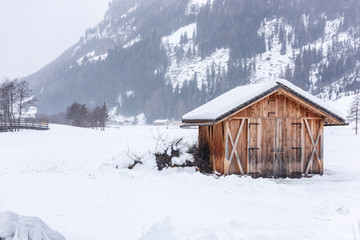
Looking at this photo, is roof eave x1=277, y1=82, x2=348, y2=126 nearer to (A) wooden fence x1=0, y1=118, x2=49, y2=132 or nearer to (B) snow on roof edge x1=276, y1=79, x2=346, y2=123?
(B) snow on roof edge x1=276, y1=79, x2=346, y2=123

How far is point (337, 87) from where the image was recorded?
530 feet

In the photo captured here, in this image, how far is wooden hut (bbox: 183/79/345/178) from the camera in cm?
1368

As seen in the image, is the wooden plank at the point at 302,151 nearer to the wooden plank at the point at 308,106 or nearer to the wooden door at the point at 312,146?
the wooden door at the point at 312,146

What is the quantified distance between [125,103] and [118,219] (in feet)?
629

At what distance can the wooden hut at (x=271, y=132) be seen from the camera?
13.7m

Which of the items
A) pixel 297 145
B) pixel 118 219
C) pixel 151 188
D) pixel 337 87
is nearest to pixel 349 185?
pixel 297 145

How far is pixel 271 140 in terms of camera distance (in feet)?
46.5

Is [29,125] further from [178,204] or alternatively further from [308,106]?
[178,204]

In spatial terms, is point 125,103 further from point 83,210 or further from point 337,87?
point 83,210

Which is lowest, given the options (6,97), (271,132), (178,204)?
(178,204)

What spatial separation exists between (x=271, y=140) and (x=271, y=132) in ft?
1.18

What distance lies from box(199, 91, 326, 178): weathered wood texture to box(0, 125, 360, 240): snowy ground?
0.96m

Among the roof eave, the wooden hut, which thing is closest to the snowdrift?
the wooden hut

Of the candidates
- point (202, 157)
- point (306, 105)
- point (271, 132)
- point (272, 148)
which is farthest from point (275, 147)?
point (202, 157)
